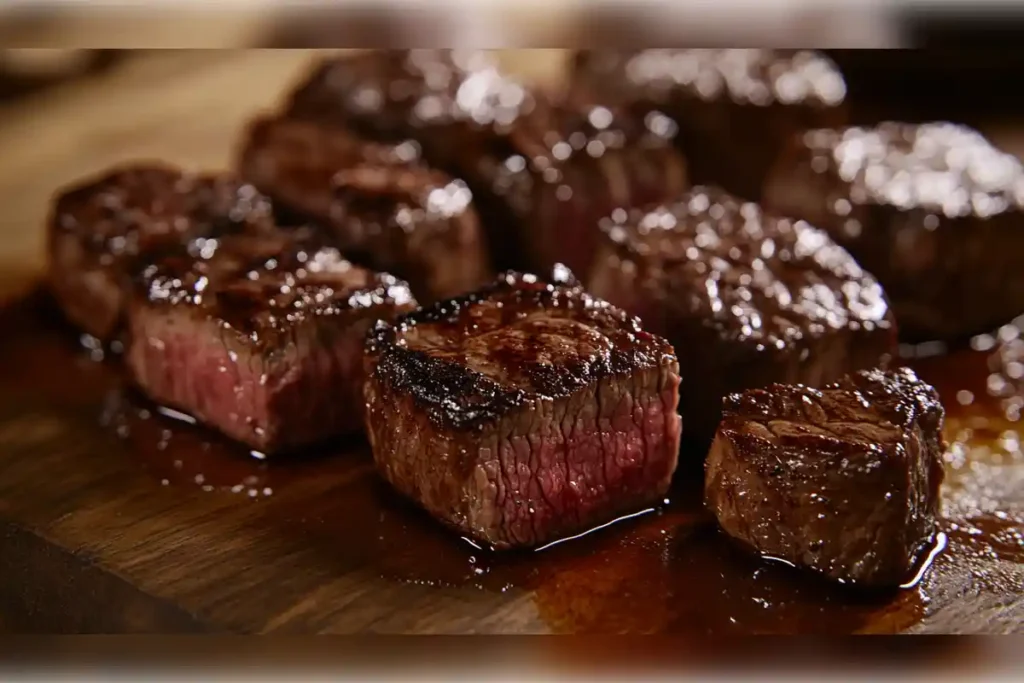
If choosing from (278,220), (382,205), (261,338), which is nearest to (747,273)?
(382,205)

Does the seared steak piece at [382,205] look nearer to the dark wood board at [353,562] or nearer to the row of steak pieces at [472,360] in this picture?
the row of steak pieces at [472,360]

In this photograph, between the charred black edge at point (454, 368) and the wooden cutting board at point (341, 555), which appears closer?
the wooden cutting board at point (341, 555)

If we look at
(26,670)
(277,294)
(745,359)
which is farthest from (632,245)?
(26,670)

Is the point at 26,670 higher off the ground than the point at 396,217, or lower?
lower

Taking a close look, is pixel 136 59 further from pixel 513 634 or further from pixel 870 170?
pixel 513 634

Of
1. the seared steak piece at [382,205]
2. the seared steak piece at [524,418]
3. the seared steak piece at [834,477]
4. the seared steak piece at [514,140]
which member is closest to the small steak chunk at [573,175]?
the seared steak piece at [514,140]
